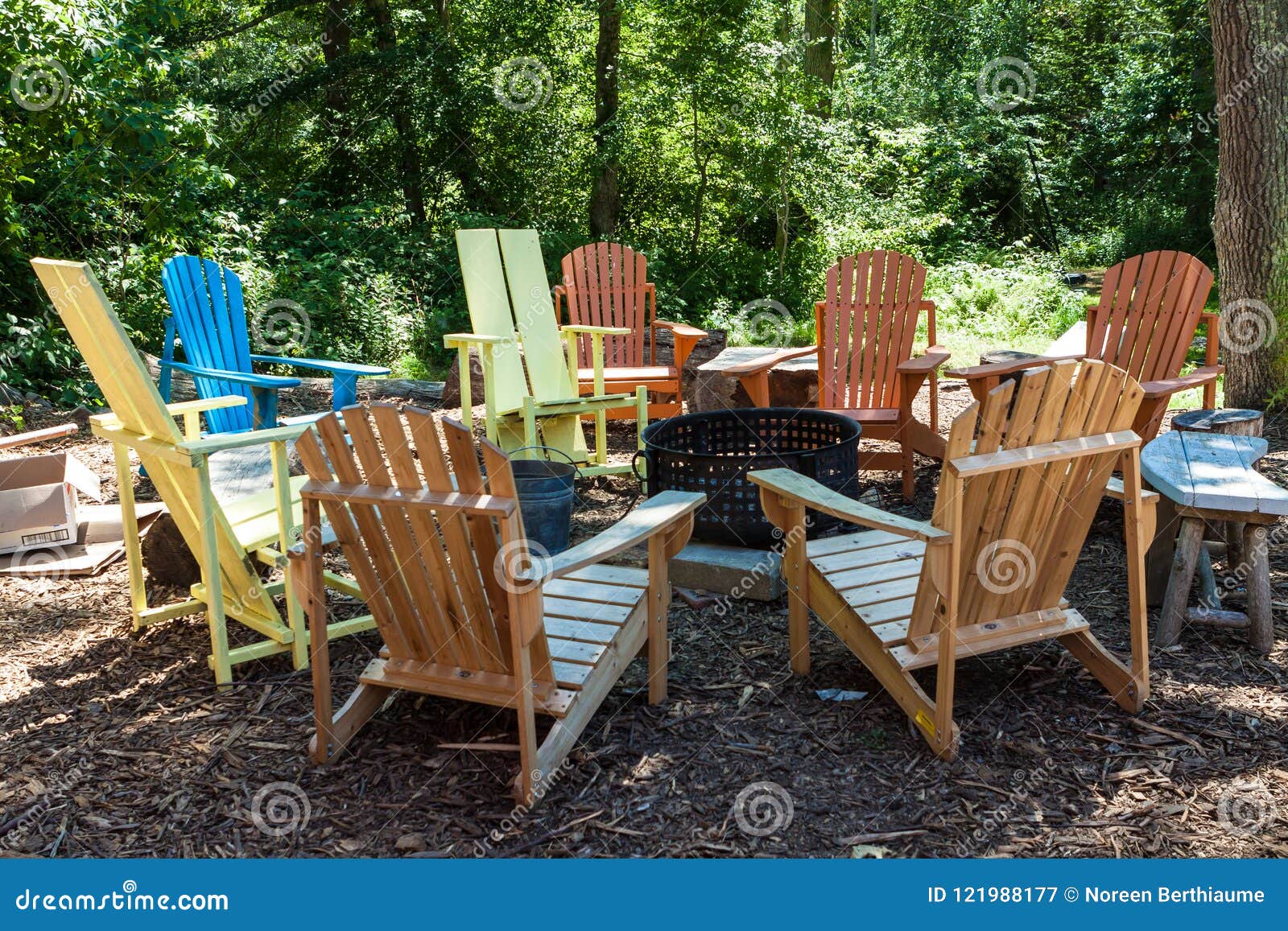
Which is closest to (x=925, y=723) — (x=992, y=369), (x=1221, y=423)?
(x=1221, y=423)

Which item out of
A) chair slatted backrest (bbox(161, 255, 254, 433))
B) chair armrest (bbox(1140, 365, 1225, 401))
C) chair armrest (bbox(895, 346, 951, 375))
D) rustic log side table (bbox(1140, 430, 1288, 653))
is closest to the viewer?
rustic log side table (bbox(1140, 430, 1288, 653))

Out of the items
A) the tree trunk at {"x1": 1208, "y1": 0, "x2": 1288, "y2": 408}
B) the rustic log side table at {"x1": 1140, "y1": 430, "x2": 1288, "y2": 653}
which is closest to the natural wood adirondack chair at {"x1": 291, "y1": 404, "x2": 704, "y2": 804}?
the rustic log side table at {"x1": 1140, "y1": 430, "x2": 1288, "y2": 653}

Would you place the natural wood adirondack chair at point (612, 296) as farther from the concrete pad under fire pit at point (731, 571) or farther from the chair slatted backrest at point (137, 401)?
the chair slatted backrest at point (137, 401)

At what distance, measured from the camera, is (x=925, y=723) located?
230 cm

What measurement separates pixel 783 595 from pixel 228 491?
5.96ft

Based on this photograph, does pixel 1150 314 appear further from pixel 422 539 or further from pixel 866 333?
pixel 422 539

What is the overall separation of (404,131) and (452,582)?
902 cm

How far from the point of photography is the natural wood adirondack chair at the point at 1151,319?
4.36 metres

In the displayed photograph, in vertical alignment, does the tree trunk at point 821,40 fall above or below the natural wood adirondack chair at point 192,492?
above

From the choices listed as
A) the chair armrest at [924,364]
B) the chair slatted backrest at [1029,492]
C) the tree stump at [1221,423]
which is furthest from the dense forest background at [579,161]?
the tree stump at [1221,423]

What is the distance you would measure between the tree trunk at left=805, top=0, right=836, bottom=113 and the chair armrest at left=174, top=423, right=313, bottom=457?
853cm

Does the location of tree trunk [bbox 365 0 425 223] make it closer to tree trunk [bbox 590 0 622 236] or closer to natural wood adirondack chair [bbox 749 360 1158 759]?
tree trunk [bbox 590 0 622 236]

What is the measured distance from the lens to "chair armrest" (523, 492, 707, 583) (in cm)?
206

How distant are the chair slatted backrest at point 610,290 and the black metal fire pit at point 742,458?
6.29 ft
